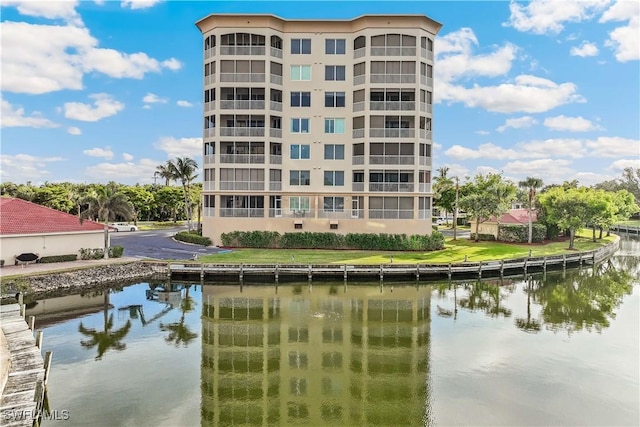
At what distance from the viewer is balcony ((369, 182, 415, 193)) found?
169ft

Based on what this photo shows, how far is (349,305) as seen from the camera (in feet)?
101

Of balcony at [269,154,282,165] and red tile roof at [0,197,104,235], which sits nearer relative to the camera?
red tile roof at [0,197,104,235]

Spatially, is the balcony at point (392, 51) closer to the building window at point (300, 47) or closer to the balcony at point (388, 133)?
the building window at point (300, 47)

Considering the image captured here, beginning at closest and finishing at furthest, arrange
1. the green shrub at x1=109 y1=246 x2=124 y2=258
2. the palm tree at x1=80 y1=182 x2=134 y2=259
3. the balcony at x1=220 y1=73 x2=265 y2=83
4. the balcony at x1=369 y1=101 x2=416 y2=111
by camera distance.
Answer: the green shrub at x1=109 y1=246 x2=124 y2=258 → the palm tree at x1=80 y1=182 x2=134 y2=259 → the balcony at x1=220 y1=73 x2=265 y2=83 → the balcony at x1=369 y1=101 x2=416 y2=111

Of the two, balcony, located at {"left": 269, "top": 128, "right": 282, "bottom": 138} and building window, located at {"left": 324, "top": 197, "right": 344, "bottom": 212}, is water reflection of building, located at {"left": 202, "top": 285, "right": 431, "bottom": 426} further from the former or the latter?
balcony, located at {"left": 269, "top": 128, "right": 282, "bottom": 138}

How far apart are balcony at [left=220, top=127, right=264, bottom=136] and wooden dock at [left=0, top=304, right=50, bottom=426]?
106 ft

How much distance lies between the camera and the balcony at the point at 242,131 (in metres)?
51.2

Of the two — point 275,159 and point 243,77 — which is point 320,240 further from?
point 243,77

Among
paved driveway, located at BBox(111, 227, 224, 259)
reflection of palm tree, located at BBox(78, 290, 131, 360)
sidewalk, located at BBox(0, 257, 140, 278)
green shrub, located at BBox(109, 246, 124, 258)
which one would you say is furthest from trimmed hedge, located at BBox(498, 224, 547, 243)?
reflection of palm tree, located at BBox(78, 290, 131, 360)

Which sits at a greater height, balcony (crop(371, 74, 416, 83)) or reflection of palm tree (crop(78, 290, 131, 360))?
balcony (crop(371, 74, 416, 83))

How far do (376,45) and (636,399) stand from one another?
43.3 metres

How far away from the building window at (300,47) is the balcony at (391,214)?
1992 cm

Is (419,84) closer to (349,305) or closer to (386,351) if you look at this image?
(349,305)

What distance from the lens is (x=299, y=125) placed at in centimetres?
5281
